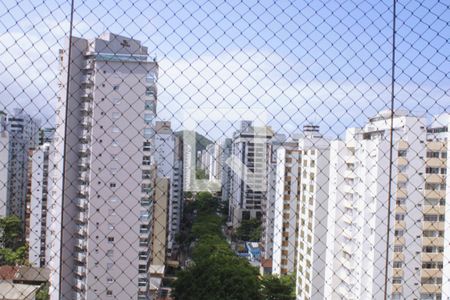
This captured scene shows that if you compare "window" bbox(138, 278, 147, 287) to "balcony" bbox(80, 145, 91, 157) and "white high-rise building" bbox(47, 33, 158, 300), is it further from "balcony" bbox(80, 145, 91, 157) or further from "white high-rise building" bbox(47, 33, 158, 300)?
"balcony" bbox(80, 145, 91, 157)

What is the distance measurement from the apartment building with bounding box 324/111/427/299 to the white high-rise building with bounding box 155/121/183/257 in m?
1.94

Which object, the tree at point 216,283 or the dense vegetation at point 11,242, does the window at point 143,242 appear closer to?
the tree at point 216,283

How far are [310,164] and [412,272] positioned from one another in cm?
243

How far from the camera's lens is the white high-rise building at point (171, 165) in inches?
89.6

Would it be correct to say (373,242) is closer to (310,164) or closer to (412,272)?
(412,272)

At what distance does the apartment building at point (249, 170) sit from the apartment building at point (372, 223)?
992 millimetres

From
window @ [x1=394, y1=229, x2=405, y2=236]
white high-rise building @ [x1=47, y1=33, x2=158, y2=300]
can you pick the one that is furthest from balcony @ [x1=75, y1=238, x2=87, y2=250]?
window @ [x1=394, y1=229, x2=405, y2=236]

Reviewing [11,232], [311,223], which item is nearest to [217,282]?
[311,223]

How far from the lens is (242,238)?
542 inches

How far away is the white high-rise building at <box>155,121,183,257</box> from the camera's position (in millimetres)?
2275

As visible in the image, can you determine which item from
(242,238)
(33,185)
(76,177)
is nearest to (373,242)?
(76,177)

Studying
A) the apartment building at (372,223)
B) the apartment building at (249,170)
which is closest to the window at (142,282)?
the apartment building at (249,170)

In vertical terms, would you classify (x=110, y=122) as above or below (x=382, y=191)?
above

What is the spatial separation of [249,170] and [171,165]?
3132 mm
